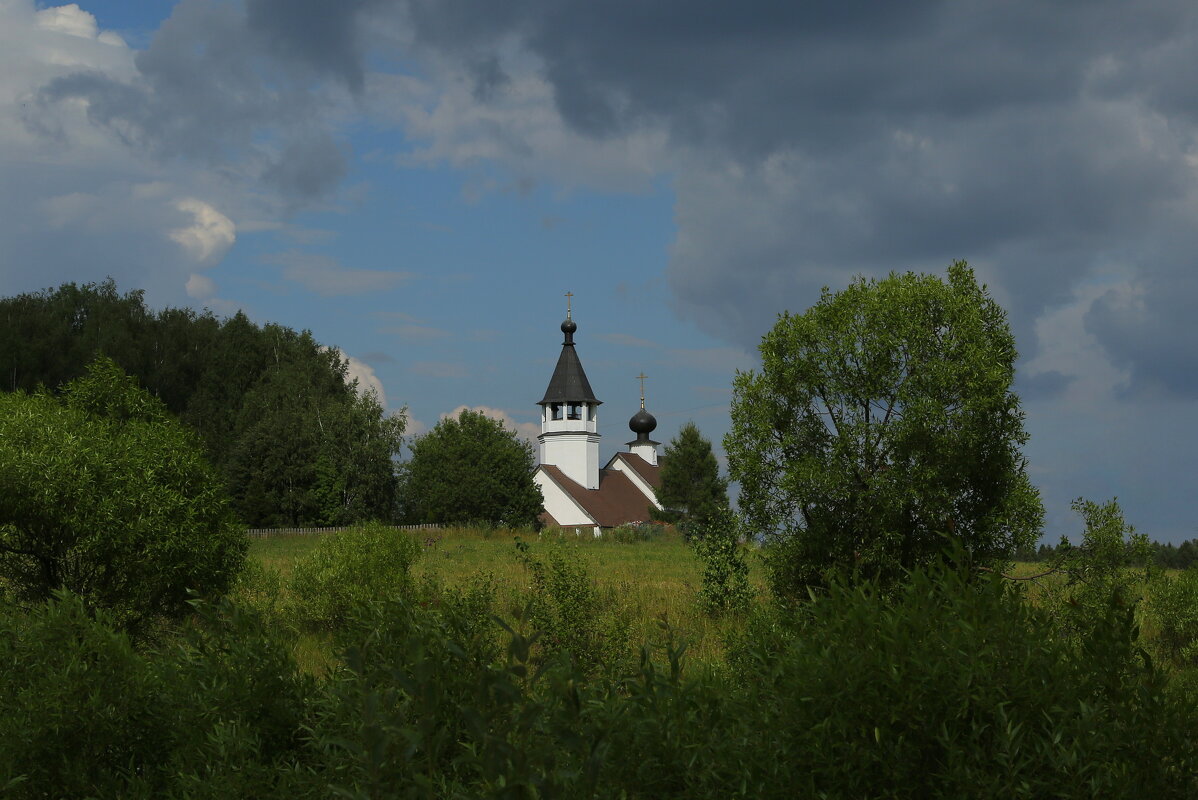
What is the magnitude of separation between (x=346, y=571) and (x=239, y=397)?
54.8m

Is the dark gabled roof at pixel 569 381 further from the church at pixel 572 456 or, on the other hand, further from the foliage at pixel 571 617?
the foliage at pixel 571 617

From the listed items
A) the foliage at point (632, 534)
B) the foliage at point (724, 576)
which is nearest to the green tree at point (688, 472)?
the foliage at point (632, 534)

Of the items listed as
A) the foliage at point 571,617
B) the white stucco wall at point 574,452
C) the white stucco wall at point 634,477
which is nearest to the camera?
the foliage at point 571,617

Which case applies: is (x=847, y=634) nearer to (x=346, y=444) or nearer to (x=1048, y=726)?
(x=1048, y=726)

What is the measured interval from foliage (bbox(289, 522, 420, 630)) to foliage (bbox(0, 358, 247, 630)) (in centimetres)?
345

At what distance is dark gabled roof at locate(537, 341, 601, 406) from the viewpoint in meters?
73.4

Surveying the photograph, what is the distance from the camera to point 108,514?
11258 millimetres

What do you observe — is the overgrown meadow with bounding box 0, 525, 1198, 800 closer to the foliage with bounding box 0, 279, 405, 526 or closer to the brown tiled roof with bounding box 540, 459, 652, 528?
the foliage with bounding box 0, 279, 405, 526

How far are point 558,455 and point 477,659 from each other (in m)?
69.7

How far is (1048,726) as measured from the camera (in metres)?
3.91

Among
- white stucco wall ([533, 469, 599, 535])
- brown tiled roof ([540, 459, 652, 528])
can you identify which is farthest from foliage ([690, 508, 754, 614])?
white stucco wall ([533, 469, 599, 535])

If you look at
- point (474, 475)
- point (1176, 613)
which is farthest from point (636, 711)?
point (474, 475)

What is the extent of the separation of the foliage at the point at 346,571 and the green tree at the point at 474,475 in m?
40.1

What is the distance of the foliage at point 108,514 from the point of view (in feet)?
36.9
